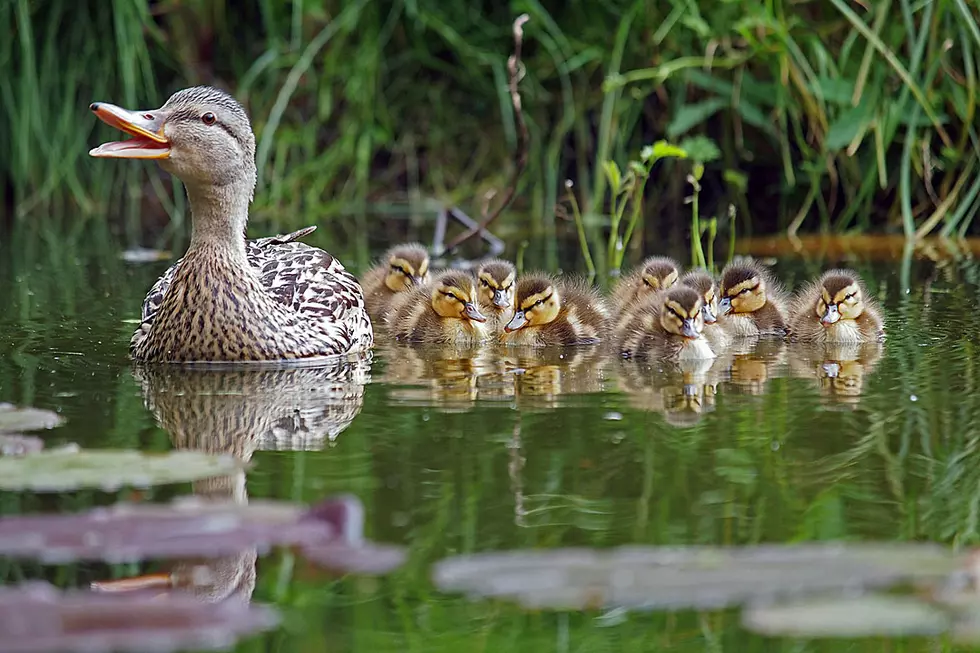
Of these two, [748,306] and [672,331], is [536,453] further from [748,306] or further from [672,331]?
[748,306]

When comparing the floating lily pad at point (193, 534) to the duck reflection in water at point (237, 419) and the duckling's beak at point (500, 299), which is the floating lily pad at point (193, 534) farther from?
the duckling's beak at point (500, 299)

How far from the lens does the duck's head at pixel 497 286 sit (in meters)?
5.82

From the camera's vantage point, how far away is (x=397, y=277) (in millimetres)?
6531

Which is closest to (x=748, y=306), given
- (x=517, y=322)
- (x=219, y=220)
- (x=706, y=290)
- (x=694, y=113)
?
(x=706, y=290)

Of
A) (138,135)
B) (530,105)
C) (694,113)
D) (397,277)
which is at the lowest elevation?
(397,277)

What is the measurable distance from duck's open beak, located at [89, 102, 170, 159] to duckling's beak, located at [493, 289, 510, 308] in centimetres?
137

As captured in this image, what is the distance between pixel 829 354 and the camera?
5.26 meters

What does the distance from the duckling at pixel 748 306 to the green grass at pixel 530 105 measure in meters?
1.66

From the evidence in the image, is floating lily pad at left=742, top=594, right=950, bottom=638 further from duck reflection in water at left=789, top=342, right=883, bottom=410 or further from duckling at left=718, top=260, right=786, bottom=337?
duckling at left=718, top=260, right=786, bottom=337

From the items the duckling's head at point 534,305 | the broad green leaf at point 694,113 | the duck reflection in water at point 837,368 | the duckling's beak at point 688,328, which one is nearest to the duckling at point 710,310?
the duckling's beak at point 688,328

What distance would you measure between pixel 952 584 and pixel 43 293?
4.88 meters

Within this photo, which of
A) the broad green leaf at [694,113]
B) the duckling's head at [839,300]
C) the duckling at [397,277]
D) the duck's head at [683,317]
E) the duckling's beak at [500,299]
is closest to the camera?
the duck's head at [683,317]

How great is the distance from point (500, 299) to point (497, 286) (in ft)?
0.17

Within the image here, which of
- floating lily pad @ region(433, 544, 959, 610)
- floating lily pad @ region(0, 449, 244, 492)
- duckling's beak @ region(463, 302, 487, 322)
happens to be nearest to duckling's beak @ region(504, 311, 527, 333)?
duckling's beak @ region(463, 302, 487, 322)
